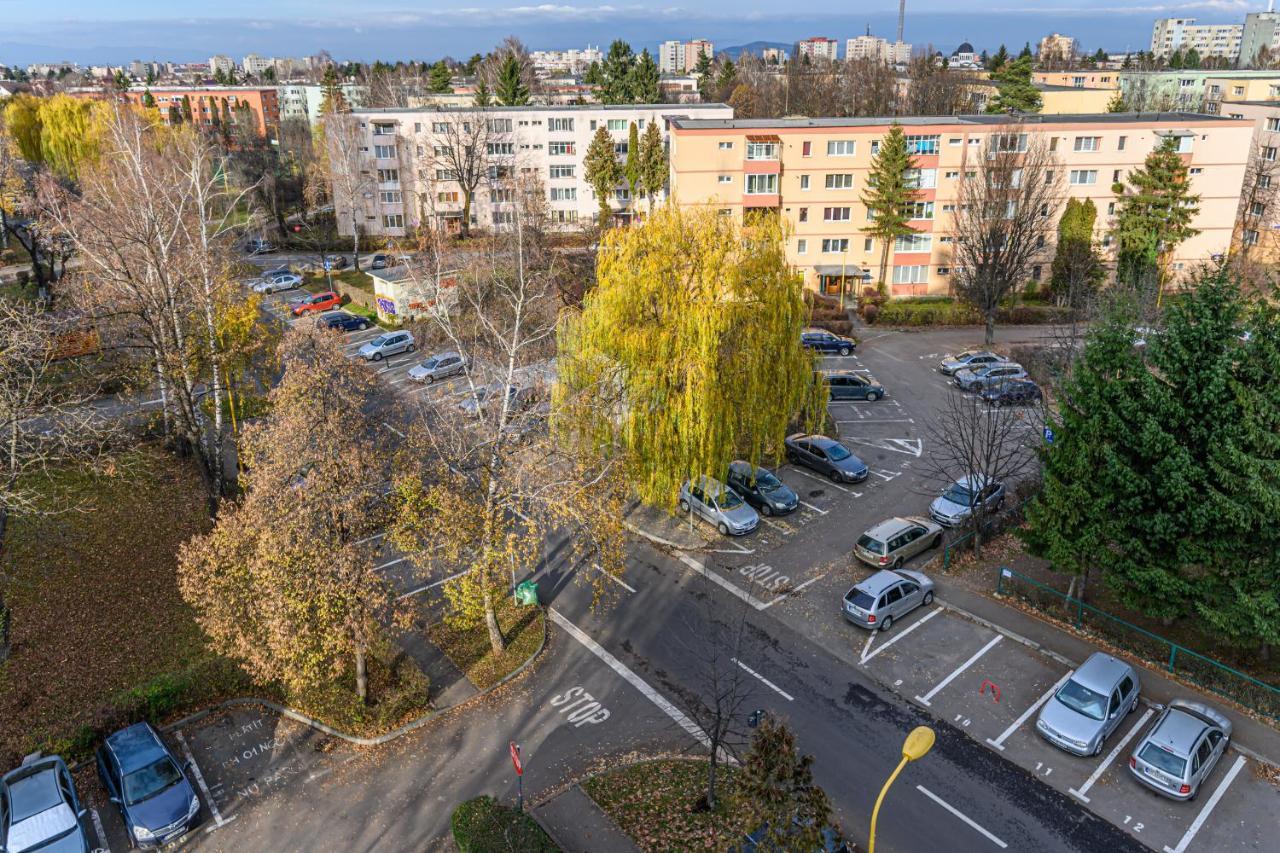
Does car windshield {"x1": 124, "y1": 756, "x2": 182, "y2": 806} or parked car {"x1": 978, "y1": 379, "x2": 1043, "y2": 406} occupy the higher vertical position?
parked car {"x1": 978, "y1": 379, "x2": 1043, "y2": 406}

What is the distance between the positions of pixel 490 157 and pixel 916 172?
126ft

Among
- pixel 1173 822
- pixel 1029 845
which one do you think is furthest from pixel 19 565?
pixel 1173 822

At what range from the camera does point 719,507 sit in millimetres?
30375

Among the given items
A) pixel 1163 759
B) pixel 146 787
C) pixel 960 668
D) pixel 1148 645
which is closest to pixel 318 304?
pixel 146 787

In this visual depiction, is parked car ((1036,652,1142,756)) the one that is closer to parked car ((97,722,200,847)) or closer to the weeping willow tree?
the weeping willow tree

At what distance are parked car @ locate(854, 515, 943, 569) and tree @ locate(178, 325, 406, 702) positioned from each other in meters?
15.6

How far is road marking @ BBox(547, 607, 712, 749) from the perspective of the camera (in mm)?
21188

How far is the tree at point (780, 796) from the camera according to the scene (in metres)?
14.1

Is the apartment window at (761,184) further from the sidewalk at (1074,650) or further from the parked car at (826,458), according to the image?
the sidewalk at (1074,650)

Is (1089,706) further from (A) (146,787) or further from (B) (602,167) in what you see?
(B) (602,167)

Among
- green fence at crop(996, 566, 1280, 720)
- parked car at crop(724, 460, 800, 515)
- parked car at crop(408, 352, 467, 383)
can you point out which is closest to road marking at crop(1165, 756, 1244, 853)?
green fence at crop(996, 566, 1280, 720)

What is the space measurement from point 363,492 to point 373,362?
31.5m

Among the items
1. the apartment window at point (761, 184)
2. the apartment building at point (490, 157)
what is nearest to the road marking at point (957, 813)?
the apartment window at point (761, 184)

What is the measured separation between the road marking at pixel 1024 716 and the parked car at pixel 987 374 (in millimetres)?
22601
